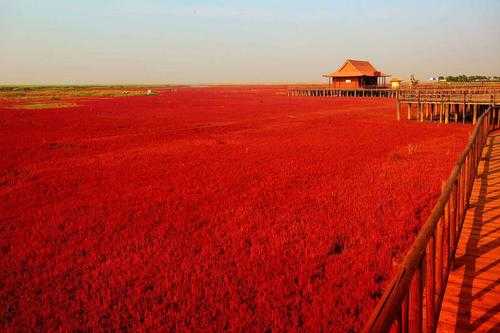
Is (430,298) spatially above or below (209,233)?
above

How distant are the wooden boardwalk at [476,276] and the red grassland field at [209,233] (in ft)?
4.20

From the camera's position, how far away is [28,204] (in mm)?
10680

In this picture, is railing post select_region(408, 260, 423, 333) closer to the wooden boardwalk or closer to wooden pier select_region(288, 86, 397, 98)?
the wooden boardwalk

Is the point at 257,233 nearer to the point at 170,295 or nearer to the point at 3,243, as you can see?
the point at 170,295

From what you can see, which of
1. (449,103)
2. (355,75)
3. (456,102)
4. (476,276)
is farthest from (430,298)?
(355,75)

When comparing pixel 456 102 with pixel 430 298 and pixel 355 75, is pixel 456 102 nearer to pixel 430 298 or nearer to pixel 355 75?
pixel 430 298

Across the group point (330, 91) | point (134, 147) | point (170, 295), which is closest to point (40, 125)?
point (134, 147)

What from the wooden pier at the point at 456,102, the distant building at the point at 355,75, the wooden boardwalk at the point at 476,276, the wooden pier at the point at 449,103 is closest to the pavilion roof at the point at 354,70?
the distant building at the point at 355,75

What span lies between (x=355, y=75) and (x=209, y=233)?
53787 millimetres

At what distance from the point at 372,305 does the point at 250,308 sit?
172 centimetres

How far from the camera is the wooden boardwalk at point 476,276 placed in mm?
3979

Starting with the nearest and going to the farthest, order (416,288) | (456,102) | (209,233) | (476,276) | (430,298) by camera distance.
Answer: (416,288) → (430,298) → (476,276) → (209,233) → (456,102)

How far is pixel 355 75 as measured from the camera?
2271 inches

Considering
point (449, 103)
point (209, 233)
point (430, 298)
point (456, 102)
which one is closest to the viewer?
point (430, 298)
